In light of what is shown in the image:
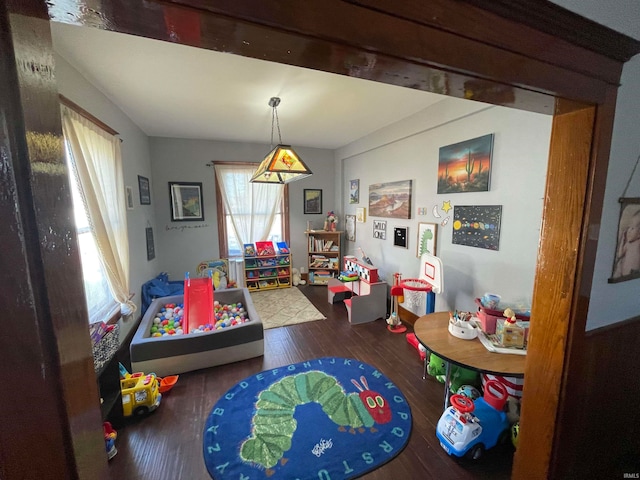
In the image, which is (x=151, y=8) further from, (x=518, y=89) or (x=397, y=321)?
(x=397, y=321)

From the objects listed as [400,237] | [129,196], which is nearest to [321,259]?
[400,237]

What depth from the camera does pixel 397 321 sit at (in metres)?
3.13

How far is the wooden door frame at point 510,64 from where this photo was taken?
493 mm

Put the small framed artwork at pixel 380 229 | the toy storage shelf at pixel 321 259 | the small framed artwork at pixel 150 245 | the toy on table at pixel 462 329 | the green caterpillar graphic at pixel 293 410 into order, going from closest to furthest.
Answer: the green caterpillar graphic at pixel 293 410, the toy on table at pixel 462 329, the small framed artwork at pixel 150 245, the small framed artwork at pixel 380 229, the toy storage shelf at pixel 321 259

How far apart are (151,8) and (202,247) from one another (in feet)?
14.3

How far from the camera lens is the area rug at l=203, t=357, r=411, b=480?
4.98ft

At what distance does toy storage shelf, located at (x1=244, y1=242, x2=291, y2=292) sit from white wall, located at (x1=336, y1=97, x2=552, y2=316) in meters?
1.84

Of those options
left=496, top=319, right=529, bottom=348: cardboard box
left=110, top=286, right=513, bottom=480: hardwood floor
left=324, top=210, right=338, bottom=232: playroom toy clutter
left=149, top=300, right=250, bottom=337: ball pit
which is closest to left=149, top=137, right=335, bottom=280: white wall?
left=324, top=210, right=338, bottom=232: playroom toy clutter

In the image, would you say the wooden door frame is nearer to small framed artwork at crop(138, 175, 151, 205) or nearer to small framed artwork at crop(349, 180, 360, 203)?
small framed artwork at crop(349, 180, 360, 203)

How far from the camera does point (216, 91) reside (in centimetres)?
240

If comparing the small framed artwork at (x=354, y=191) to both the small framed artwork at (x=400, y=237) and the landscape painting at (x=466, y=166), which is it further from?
the landscape painting at (x=466, y=166)

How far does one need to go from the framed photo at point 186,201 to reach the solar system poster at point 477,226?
12.6ft

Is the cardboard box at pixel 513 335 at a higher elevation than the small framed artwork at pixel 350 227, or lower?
lower

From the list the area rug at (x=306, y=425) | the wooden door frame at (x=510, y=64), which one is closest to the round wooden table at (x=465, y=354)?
the wooden door frame at (x=510, y=64)
